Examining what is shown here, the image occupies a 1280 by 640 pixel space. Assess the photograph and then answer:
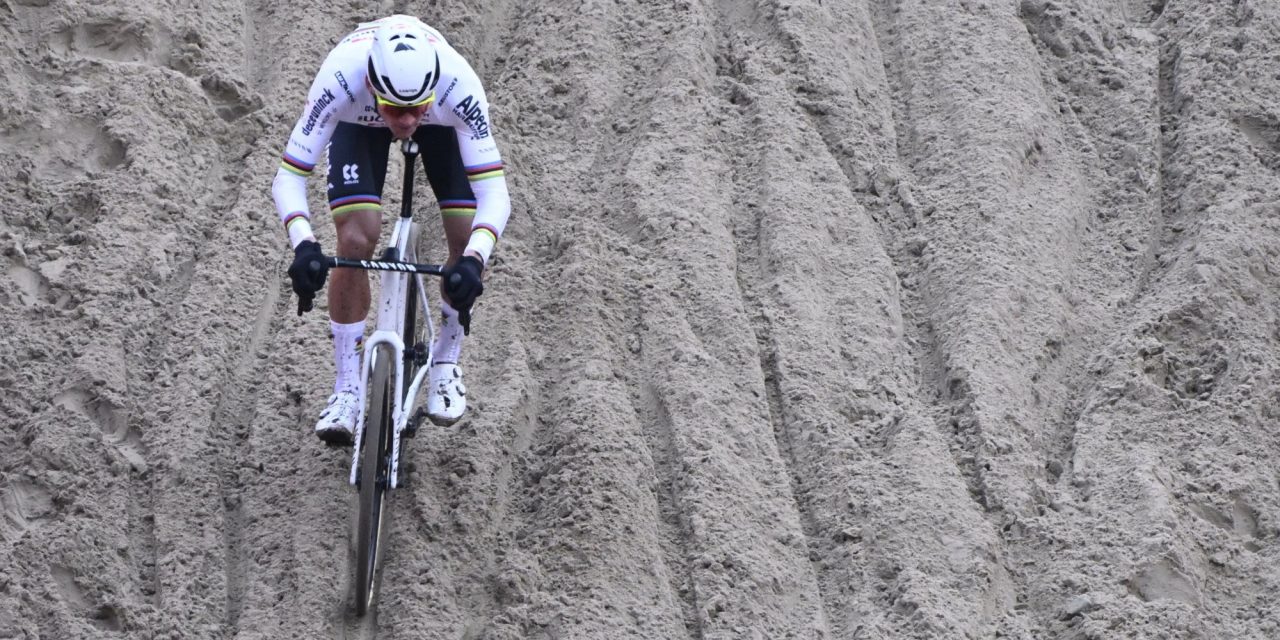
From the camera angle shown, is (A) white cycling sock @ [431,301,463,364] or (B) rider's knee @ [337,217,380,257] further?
(A) white cycling sock @ [431,301,463,364]

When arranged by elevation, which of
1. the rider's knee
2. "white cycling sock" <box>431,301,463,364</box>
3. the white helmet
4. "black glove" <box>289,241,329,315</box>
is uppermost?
the white helmet

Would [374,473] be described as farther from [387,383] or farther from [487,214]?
[487,214]

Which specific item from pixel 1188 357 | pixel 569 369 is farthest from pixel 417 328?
pixel 1188 357

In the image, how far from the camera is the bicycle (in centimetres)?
591

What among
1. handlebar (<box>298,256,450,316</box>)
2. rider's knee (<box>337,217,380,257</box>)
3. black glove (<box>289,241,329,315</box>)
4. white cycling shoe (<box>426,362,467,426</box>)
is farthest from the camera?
white cycling shoe (<box>426,362,467,426</box>)

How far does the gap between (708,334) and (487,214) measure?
1812 mm

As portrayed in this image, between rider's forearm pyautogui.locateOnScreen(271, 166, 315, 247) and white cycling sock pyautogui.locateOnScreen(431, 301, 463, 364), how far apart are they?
2.80 ft

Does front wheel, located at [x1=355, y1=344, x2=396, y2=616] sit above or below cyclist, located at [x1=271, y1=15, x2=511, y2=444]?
below

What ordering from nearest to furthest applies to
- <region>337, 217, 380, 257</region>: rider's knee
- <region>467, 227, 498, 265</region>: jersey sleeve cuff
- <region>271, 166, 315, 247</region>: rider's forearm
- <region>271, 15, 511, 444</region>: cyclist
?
1. <region>271, 15, 511, 444</region>: cyclist
2. <region>271, 166, 315, 247</region>: rider's forearm
3. <region>467, 227, 498, 265</region>: jersey sleeve cuff
4. <region>337, 217, 380, 257</region>: rider's knee

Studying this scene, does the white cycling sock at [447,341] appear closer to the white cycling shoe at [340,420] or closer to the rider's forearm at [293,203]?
the white cycling shoe at [340,420]

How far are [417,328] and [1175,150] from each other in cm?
470

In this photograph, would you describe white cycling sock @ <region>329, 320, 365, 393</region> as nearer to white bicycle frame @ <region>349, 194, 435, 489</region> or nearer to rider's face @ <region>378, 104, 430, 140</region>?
white bicycle frame @ <region>349, 194, 435, 489</region>

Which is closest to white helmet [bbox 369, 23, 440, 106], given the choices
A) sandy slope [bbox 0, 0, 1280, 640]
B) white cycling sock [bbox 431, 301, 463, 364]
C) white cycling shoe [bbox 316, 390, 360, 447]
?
white cycling sock [bbox 431, 301, 463, 364]

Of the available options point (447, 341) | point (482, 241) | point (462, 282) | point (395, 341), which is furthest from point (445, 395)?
point (462, 282)
